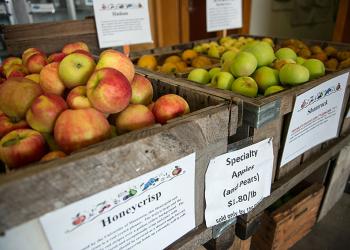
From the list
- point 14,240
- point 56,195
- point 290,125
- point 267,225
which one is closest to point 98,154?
point 56,195

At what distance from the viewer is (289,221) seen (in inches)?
54.1

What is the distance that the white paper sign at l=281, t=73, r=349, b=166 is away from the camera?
86 centimetres

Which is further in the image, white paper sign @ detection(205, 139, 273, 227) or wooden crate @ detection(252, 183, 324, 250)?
wooden crate @ detection(252, 183, 324, 250)

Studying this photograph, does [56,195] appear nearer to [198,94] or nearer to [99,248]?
[99,248]

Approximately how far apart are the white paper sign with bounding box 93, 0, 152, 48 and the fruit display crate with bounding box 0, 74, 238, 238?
3.62ft

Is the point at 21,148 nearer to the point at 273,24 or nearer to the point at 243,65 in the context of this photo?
the point at 243,65

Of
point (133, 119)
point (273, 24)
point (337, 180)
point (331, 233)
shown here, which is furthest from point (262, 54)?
point (273, 24)

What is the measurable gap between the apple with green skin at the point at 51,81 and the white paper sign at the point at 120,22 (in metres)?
0.95

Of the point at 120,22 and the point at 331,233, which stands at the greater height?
the point at 120,22

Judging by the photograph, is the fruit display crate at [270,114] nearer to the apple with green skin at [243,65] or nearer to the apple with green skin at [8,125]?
the apple with green skin at [243,65]

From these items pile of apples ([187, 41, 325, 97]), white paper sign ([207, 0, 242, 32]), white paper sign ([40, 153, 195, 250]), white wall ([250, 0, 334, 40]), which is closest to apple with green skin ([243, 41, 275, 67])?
pile of apples ([187, 41, 325, 97])

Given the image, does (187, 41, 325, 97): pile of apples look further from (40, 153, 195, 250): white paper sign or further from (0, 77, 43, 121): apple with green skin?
(0, 77, 43, 121): apple with green skin

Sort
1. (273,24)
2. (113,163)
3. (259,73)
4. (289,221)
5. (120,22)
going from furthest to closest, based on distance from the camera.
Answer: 1. (273,24)
2. (120,22)
3. (289,221)
4. (259,73)
5. (113,163)

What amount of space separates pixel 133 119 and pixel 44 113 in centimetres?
19
